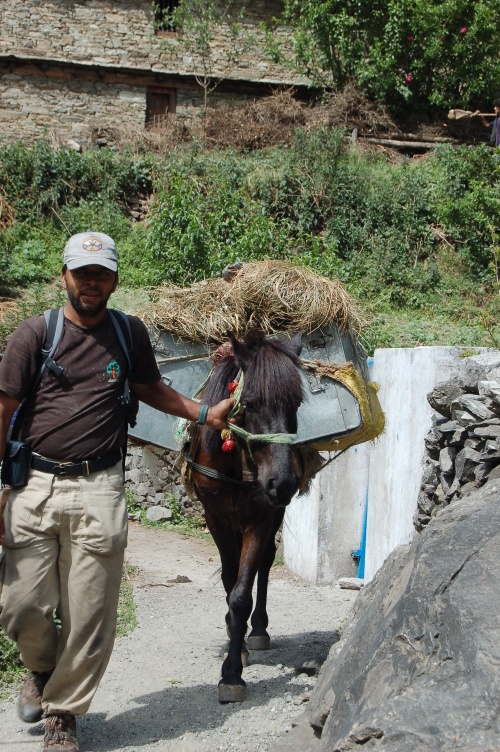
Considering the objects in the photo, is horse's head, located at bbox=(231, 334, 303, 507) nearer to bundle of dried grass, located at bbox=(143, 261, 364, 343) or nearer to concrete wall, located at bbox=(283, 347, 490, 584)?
bundle of dried grass, located at bbox=(143, 261, 364, 343)

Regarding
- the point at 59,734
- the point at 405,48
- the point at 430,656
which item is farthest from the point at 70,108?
the point at 430,656

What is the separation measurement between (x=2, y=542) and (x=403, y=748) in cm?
195

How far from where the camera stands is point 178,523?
32.4 feet

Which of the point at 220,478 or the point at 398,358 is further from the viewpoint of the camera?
the point at 398,358

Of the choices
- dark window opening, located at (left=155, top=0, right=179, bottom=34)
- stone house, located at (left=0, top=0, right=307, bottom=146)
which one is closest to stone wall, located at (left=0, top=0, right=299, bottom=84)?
stone house, located at (left=0, top=0, right=307, bottom=146)

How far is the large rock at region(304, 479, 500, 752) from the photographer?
7.79 ft

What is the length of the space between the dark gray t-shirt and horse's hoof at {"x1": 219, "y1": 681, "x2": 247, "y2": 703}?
1.51m

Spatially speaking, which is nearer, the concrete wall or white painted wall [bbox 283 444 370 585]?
the concrete wall

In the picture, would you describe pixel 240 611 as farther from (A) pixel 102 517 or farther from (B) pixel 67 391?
(B) pixel 67 391

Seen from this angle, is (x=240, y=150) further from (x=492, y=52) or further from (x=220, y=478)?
(x=220, y=478)

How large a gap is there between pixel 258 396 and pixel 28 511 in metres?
1.38

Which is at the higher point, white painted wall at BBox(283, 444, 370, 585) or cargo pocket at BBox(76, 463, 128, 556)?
cargo pocket at BBox(76, 463, 128, 556)

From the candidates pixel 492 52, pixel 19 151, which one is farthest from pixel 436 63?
pixel 19 151

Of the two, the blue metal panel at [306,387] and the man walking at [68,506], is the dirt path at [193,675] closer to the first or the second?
the man walking at [68,506]
